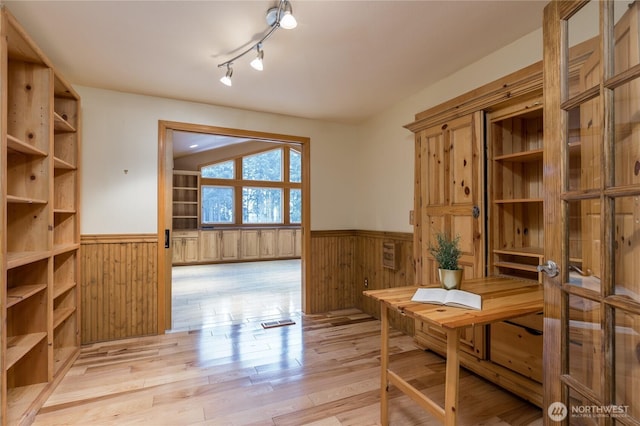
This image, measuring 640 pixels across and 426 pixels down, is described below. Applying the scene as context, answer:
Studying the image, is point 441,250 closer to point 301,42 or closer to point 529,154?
point 529,154

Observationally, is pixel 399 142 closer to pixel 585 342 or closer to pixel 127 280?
pixel 585 342

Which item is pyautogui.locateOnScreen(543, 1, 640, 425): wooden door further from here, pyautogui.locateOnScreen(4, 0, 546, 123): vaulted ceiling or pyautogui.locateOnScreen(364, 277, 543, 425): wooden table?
pyautogui.locateOnScreen(4, 0, 546, 123): vaulted ceiling

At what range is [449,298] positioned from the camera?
5.06 ft

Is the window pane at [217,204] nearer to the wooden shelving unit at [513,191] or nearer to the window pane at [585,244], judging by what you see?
the wooden shelving unit at [513,191]

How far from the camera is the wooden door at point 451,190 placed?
2.29 m

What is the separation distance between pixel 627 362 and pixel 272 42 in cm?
248

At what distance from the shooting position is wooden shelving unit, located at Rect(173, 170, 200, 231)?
783 cm

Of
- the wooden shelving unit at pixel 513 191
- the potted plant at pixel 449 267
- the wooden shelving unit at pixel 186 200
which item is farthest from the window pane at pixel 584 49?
the wooden shelving unit at pixel 186 200

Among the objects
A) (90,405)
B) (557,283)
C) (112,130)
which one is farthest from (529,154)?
(112,130)

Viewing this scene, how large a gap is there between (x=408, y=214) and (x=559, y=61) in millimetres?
2125

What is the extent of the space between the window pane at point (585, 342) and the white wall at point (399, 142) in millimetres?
1803

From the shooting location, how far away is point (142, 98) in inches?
124

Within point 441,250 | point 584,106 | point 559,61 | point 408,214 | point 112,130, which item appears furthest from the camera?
point 408,214

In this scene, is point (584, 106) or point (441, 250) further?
point (441, 250)
